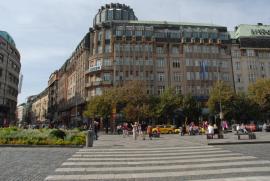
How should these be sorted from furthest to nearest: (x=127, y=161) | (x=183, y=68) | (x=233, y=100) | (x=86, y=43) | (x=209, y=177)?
(x=86, y=43)
(x=183, y=68)
(x=233, y=100)
(x=127, y=161)
(x=209, y=177)

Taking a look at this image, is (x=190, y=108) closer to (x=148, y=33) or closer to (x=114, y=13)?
(x=148, y=33)

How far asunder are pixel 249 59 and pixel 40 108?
11608 cm

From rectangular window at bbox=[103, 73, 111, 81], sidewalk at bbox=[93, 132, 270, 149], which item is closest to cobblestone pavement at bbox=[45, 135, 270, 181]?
sidewalk at bbox=[93, 132, 270, 149]

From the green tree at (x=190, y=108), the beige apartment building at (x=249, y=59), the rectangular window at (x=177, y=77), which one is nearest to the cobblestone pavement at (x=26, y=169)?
the green tree at (x=190, y=108)

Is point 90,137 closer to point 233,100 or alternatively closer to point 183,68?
point 233,100

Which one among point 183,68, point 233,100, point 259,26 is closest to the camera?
point 233,100

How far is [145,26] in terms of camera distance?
70000 millimetres

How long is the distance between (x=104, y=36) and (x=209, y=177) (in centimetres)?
6199

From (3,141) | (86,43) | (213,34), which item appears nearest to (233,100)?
(213,34)

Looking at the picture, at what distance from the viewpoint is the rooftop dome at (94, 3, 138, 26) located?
8050cm

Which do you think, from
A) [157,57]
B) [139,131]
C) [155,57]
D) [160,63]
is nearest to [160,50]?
[157,57]

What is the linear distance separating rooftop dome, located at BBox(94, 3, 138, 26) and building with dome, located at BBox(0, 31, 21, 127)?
22.8 metres

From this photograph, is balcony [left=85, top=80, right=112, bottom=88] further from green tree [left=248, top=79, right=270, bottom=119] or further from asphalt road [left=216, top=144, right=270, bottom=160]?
asphalt road [left=216, top=144, right=270, bottom=160]

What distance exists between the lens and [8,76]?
229 ft
